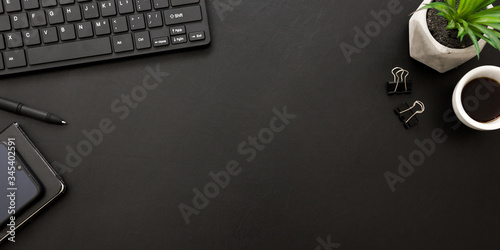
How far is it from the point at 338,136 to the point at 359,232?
0.15 m

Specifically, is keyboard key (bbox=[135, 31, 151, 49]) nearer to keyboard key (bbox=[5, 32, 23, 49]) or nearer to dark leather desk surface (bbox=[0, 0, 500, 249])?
dark leather desk surface (bbox=[0, 0, 500, 249])

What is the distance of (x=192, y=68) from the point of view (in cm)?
66

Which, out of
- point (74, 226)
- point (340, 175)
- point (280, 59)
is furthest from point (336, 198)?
point (74, 226)

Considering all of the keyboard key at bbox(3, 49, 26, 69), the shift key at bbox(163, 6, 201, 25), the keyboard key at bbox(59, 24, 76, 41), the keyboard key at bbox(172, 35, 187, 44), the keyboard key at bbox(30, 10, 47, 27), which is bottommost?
the keyboard key at bbox(172, 35, 187, 44)

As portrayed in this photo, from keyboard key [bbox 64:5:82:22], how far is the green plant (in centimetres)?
52

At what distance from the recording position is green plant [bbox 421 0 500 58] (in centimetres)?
53

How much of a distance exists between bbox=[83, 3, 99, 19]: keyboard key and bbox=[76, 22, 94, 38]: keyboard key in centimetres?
1

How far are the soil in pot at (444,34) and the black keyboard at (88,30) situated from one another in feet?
1.14

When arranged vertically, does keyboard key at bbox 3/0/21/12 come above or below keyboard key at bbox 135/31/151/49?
above

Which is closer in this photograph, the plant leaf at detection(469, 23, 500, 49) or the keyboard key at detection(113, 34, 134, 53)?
the plant leaf at detection(469, 23, 500, 49)

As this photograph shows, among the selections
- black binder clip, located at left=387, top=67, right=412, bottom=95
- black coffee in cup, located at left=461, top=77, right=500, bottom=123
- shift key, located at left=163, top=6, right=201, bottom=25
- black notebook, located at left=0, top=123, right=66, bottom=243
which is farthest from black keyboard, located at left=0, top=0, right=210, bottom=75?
black coffee in cup, located at left=461, top=77, right=500, bottom=123

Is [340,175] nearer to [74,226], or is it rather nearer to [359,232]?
[359,232]

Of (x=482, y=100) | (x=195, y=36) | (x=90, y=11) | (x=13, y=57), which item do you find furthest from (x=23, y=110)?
(x=482, y=100)

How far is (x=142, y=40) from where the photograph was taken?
2.11 feet
